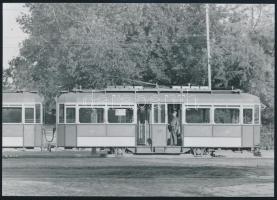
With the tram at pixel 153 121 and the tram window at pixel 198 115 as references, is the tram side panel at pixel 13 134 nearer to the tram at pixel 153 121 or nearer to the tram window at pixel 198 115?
the tram at pixel 153 121

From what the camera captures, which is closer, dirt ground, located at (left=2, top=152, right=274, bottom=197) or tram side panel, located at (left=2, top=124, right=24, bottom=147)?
dirt ground, located at (left=2, top=152, right=274, bottom=197)

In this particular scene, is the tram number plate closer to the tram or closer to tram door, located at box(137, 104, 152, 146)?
the tram

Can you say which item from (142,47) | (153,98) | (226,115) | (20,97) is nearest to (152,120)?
(153,98)

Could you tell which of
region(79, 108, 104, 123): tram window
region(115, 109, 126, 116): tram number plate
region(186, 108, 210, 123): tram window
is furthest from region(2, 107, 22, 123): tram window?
region(186, 108, 210, 123): tram window

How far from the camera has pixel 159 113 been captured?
29.0m

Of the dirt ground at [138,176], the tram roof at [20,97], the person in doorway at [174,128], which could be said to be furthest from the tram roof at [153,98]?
the dirt ground at [138,176]

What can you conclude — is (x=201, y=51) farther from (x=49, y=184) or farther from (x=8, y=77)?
(x=49, y=184)

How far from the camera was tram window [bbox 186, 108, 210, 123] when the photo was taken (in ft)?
94.8

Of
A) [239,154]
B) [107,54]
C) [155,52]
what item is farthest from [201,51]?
[239,154]

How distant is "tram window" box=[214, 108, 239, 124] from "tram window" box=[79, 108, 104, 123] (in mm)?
4919

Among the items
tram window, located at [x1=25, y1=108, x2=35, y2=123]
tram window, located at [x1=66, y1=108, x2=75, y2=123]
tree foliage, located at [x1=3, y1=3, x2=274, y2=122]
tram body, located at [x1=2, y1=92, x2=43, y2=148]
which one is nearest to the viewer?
tram window, located at [x1=66, y1=108, x2=75, y2=123]

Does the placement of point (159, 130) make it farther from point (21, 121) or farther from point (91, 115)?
point (21, 121)

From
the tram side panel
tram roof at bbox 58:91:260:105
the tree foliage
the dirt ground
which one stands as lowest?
the dirt ground

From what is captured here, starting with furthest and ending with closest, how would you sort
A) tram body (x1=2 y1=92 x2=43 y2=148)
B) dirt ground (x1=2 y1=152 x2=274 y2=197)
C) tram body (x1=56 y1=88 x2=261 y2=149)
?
tram body (x1=2 y1=92 x2=43 y2=148), tram body (x1=56 y1=88 x2=261 y2=149), dirt ground (x1=2 y1=152 x2=274 y2=197)
